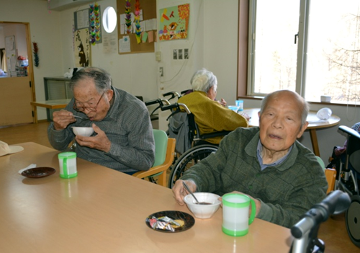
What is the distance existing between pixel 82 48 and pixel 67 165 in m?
5.90

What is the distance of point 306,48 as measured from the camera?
3.83 meters

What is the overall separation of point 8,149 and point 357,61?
3.20 m

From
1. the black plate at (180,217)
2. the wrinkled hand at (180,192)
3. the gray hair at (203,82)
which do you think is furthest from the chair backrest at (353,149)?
the black plate at (180,217)

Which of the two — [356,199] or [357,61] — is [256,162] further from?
[357,61]

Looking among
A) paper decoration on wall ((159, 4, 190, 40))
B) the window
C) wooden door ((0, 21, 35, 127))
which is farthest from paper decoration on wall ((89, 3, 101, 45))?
the window

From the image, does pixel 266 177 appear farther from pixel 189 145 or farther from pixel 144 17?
pixel 144 17

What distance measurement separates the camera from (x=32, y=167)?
1777 mm

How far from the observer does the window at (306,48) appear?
3.54m

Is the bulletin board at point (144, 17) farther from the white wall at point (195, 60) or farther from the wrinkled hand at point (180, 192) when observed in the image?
the wrinkled hand at point (180, 192)

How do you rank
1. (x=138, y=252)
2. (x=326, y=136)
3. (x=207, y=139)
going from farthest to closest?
(x=326, y=136) → (x=207, y=139) → (x=138, y=252)

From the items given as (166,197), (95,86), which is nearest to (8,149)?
(95,86)

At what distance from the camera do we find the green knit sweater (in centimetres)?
121

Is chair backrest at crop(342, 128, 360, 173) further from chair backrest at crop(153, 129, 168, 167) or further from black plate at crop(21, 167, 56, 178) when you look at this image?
black plate at crop(21, 167, 56, 178)

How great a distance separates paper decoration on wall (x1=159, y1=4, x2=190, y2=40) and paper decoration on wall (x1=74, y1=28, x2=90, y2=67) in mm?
2576
